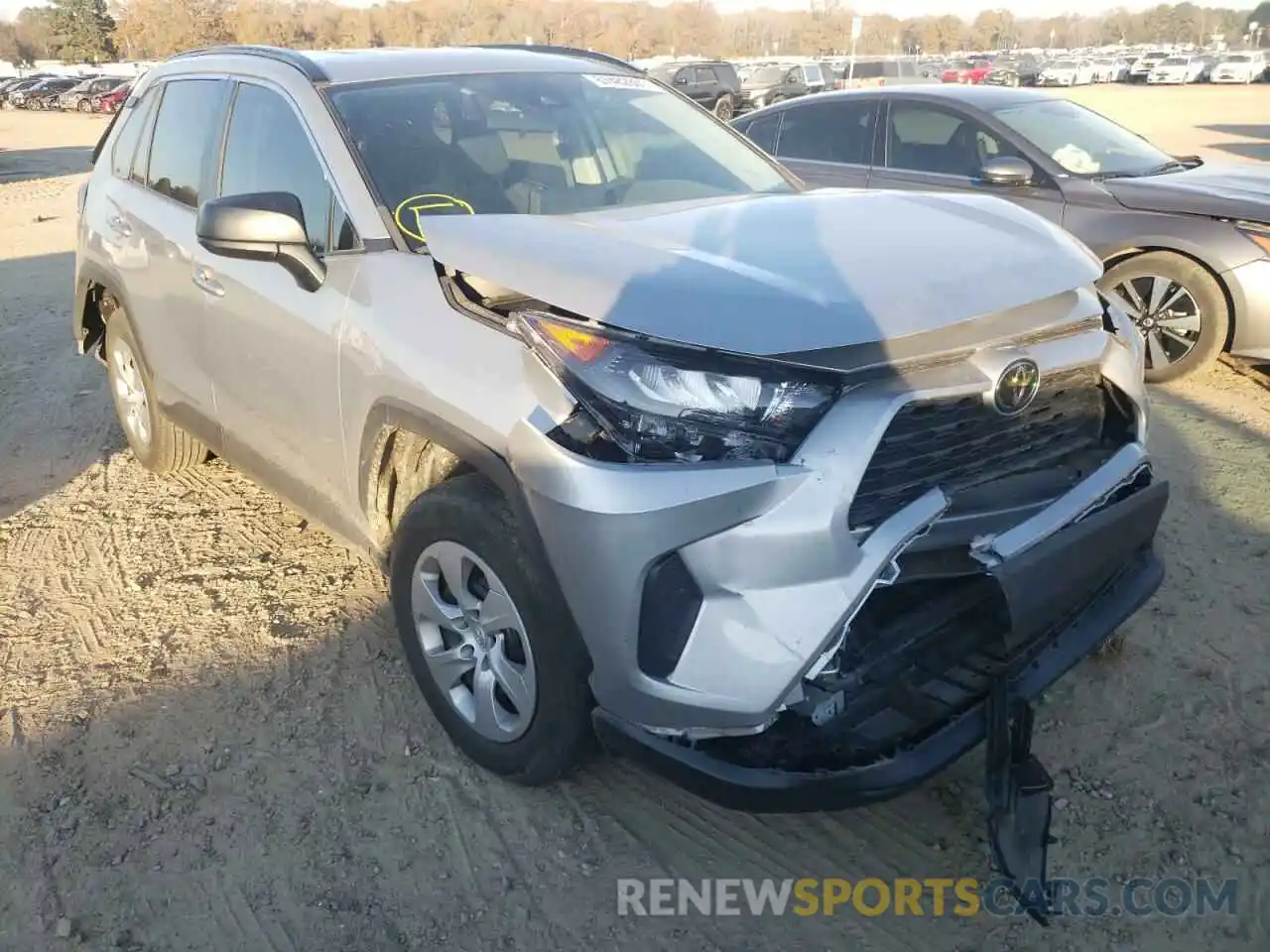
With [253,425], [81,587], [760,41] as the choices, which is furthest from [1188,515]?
[760,41]

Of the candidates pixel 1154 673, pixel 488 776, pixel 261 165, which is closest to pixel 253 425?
pixel 261 165

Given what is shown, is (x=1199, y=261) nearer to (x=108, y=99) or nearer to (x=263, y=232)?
(x=263, y=232)

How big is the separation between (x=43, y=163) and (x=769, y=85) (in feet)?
64.9

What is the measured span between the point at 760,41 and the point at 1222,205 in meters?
119

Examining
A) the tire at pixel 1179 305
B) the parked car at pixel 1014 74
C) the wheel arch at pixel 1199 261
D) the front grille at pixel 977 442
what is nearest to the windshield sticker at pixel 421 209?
the front grille at pixel 977 442

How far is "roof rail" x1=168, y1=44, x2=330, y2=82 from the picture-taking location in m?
3.33

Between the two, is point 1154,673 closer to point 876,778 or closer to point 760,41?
point 876,778

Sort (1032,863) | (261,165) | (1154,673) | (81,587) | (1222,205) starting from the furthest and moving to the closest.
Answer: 1. (1222,205)
2. (81,587)
3. (261,165)
4. (1154,673)
5. (1032,863)

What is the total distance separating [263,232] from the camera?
9.37ft

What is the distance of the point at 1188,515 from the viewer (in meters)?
4.21

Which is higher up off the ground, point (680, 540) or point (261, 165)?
point (261, 165)

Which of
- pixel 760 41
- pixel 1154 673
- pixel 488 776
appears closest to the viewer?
pixel 488 776

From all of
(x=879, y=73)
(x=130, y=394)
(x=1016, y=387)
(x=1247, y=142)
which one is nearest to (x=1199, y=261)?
(x=1016, y=387)

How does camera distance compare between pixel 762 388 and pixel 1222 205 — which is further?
pixel 1222 205
